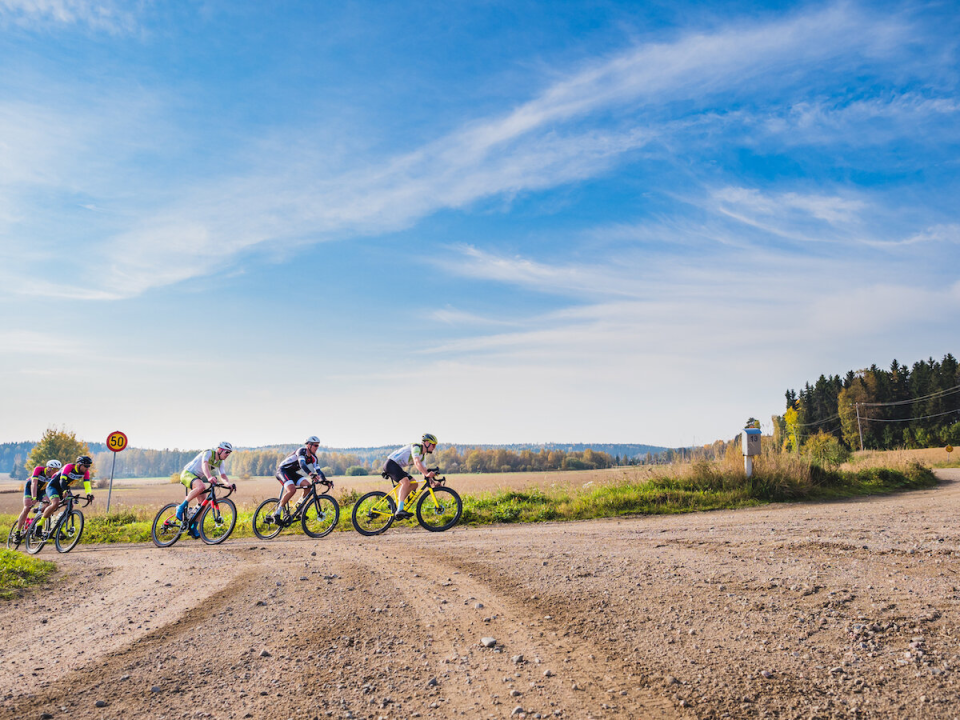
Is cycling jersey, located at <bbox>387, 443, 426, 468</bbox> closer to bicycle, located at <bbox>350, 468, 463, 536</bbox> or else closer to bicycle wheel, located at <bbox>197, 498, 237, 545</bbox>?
bicycle, located at <bbox>350, 468, 463, 536</bbox>

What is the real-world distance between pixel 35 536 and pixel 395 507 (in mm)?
8917

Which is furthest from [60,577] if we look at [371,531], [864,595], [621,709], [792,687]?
[864,595]

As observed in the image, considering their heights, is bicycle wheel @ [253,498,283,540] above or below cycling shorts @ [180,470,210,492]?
below

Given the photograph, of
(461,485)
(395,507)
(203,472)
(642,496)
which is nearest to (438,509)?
(395,507)

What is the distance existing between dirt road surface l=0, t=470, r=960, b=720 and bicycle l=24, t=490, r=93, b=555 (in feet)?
16.3

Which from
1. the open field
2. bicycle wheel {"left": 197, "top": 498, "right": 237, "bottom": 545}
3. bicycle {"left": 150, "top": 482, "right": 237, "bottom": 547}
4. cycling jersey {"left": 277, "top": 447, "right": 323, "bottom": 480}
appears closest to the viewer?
bicycle wheel {"left": 197, "top": 498, "right": 237, "bottom": 545}

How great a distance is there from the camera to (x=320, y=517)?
1423 cm

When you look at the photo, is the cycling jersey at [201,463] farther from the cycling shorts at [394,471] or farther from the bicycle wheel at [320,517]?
the cycling shorts at [394,471]

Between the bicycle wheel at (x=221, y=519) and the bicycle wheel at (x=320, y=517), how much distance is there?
1556 mm

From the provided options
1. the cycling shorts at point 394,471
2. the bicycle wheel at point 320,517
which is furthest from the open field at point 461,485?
the cycling shorts at point 394,471

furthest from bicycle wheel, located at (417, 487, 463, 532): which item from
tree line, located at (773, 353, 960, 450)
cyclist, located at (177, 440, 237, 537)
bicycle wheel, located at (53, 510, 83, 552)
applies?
tree line, located at (773, 353, 960, 450)

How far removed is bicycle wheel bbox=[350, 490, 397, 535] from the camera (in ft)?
44.4

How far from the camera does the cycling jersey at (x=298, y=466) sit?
1370cm

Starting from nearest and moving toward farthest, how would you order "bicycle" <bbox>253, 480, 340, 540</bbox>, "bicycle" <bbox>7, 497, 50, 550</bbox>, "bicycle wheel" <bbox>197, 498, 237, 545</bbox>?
"bicycle wheel" <bbox>197, 498, 237, 545</bbox>, "bicycle" <bbox>253, 480, 340, 540</bbox>, "bicycle" <bbox>7, 497, 50, 550</bbox>
